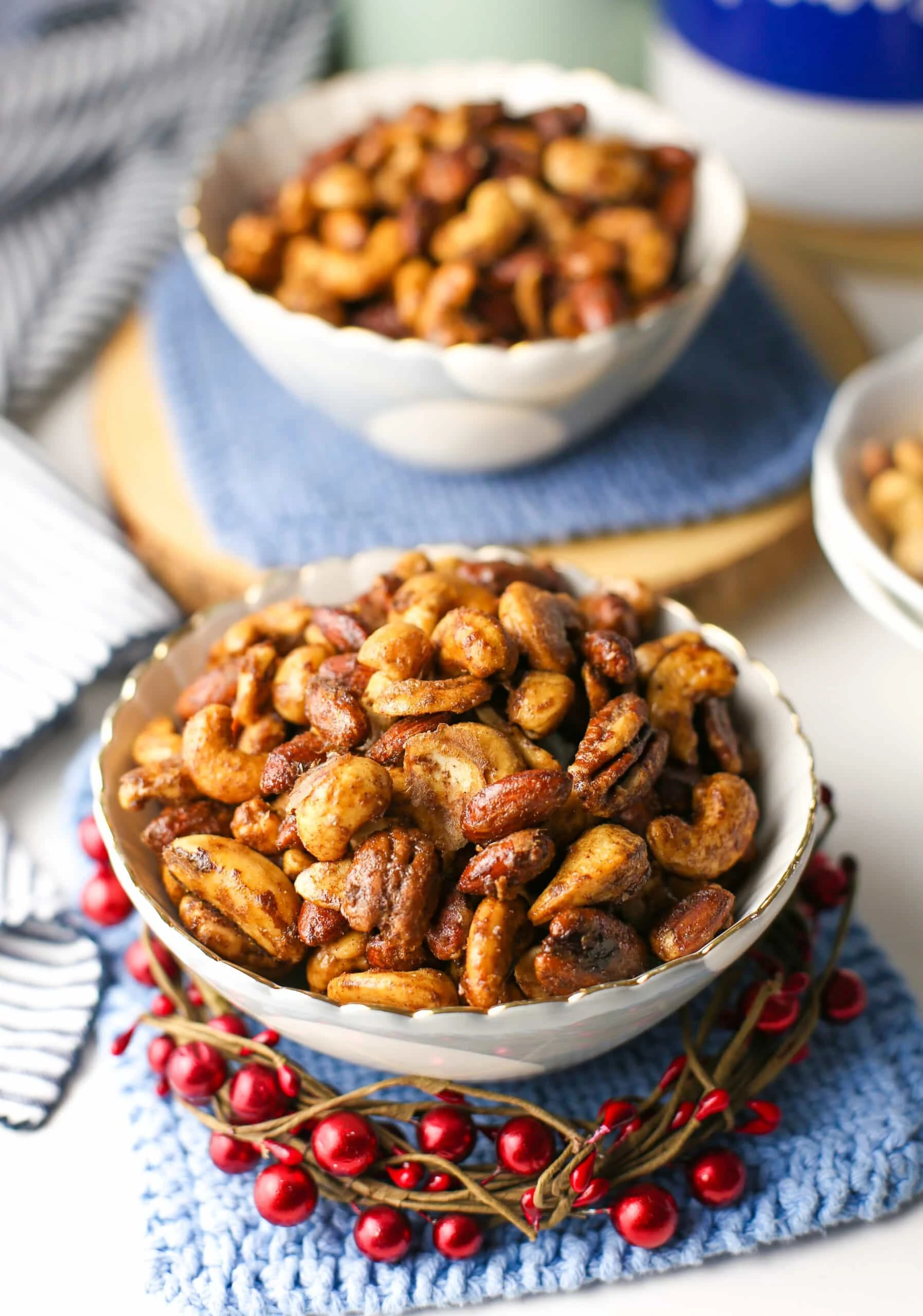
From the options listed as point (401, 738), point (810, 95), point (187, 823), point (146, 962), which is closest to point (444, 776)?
point (401, 738)

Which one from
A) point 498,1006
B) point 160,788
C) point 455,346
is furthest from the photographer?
point 455,346

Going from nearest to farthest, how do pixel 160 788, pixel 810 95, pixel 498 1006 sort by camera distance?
1. pixel 498 1006
2. pixel 160 788
3. pixel 810 95

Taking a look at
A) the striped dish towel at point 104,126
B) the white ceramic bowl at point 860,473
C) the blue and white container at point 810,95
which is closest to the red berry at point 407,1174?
the white ceramic bowl at point 860,473

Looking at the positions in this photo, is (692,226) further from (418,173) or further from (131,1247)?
(131,1247)

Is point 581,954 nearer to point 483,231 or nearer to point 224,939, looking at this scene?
point 224,939

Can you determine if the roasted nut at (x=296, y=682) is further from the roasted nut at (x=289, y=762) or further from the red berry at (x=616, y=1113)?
the red berry at (x=616, y=1113)

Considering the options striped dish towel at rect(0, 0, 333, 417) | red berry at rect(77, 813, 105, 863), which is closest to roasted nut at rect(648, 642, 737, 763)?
red berry at rect(77, 813, 105, 863)
